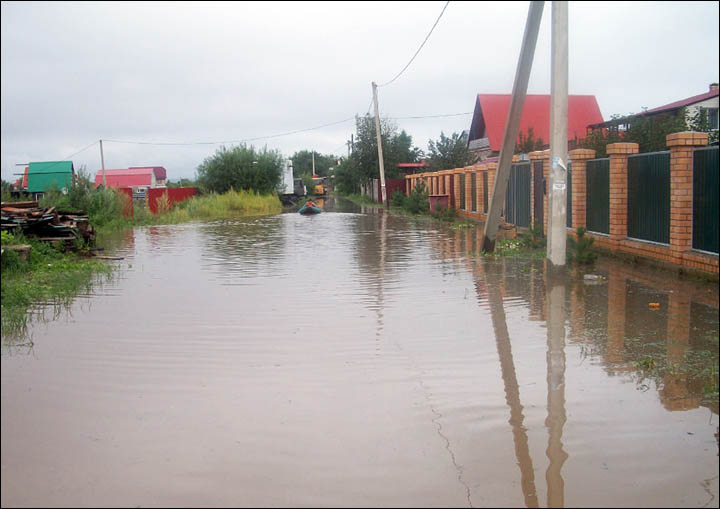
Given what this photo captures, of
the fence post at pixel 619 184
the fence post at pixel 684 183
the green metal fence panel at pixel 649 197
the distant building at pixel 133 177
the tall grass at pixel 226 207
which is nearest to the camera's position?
the fence post at pixel 684 183

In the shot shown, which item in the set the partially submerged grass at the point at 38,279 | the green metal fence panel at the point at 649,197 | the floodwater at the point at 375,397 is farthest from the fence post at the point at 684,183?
the partially submerged grass at the point at 38,279

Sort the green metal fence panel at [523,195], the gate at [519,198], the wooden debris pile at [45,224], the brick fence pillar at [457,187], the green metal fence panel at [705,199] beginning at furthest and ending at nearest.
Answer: the brick fence pillar at [457,187] < the gate at [519,198] < the green metal fence panel at [523,195] < the wooden debris pile at [45,224] < the green metal fence panel at [705,199]

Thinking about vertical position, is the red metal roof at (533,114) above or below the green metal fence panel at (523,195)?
above

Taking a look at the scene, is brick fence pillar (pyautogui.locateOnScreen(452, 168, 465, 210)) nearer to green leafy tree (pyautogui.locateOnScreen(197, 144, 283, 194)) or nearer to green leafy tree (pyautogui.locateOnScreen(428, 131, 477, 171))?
green leafy tree (pyautogui.locateOnScreen(428, 131, 477, 171))

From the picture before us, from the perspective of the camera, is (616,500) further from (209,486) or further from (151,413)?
(151,413)

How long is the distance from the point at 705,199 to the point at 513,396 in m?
6.63

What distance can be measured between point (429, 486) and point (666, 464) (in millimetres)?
1429

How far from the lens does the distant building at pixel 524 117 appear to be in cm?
3850

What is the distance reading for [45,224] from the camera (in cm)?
1540

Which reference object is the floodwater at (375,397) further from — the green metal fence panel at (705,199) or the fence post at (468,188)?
the fence post at (468,188)

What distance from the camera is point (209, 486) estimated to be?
397 centimetres

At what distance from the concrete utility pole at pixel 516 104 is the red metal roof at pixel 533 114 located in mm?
24293

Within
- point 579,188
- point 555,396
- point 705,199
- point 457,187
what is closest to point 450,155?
point 457,187

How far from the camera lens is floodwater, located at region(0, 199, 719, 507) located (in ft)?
13.1
